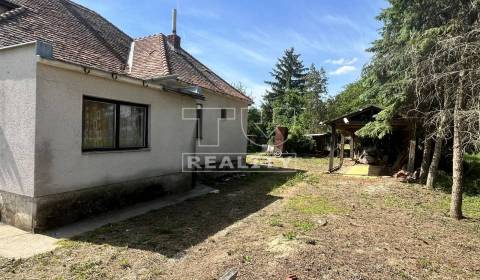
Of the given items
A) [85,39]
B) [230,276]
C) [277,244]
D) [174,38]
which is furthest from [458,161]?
[174,38]

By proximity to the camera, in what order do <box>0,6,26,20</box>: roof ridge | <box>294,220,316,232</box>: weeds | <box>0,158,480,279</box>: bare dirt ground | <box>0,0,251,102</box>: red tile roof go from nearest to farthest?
<box>0,158,480,279</box>: bare dirt ground < <box>294,220,316,232</box>: weeds < <box>0,0,251,102</box>: red tile roof < <box>0,6,26,20</box>: roof ridge

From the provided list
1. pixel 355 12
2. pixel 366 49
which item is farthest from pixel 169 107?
pixel 366 49

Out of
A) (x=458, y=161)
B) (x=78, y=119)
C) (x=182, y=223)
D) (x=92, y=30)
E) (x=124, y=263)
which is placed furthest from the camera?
(x=92, y=30)

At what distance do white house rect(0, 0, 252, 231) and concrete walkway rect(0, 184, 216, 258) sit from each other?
0.72 feet

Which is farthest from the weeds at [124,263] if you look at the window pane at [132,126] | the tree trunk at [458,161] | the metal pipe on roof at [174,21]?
the metal pipe on roof at [174,21]

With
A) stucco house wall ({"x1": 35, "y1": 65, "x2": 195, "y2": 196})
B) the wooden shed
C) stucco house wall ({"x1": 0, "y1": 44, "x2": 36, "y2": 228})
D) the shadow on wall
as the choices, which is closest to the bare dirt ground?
stucco house wall ({"x1": 35, "y1": 65, "x2": 195, "y2": 196})

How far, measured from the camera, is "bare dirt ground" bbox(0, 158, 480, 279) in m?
4.19

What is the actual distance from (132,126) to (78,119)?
173 cm

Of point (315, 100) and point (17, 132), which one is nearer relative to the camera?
point (17, 132)

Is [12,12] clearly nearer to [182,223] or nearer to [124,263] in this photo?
[182,223]

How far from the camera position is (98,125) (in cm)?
702

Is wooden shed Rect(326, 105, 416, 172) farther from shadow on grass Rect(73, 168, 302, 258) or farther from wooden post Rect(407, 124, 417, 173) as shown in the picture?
shadow on grass Rect(73, 168, 302, 258)

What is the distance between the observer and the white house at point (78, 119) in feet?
18.6

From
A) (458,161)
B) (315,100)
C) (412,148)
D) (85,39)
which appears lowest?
(458,161)
